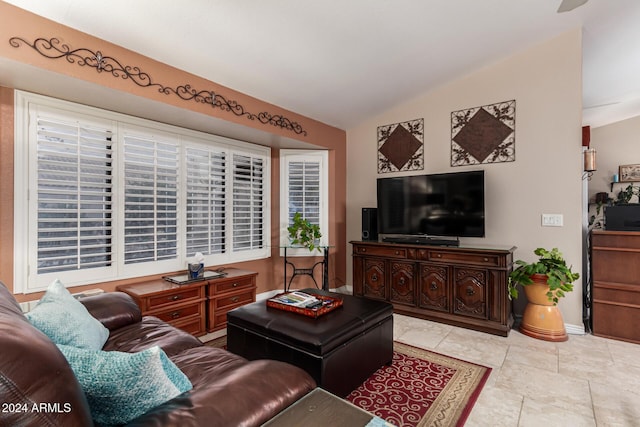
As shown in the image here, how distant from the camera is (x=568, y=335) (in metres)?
3.05

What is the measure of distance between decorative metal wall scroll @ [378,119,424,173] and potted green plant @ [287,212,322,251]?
4.33ft

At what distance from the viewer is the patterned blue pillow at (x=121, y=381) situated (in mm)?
830

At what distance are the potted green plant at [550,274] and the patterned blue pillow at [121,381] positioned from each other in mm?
3134

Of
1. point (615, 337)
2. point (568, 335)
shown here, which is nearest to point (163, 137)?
point (568, 335)

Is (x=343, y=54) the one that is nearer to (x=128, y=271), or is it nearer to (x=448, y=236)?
(x=448, y=236)

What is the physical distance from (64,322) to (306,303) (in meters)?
1.40

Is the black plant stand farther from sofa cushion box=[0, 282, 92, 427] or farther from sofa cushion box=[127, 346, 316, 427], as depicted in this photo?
sofa cushion box=[0, 282, 92, 427]

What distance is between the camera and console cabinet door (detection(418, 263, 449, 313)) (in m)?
3.38

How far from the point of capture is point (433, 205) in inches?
145

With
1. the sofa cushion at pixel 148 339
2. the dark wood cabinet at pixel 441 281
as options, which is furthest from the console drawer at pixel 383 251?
the sofa cushion at pixel 148 339

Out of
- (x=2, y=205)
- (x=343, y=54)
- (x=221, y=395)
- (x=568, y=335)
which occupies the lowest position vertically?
(x=568, y=335)

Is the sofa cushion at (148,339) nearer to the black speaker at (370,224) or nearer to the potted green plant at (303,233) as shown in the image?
the potted green plant at (303,233)

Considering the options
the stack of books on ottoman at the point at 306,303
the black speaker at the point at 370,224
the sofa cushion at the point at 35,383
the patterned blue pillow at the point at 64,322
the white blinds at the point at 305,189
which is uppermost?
the white blinds at the point at 305,189

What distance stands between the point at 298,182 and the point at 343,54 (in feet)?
6.16
